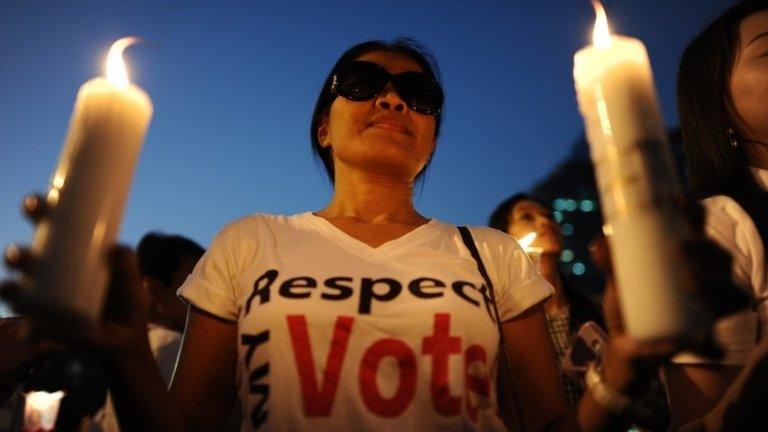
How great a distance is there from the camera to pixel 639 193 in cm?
106

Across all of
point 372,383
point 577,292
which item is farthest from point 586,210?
point 372,383

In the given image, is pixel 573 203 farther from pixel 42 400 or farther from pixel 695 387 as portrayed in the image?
pixel 695 387

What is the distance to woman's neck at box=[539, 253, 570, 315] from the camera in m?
5.09

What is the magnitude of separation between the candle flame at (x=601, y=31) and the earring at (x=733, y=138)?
3.95 feet

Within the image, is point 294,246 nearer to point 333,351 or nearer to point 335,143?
point 333,351

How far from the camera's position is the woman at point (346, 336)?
6.14 feet

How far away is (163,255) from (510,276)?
13.8 ft

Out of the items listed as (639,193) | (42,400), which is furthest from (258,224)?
(42,400)

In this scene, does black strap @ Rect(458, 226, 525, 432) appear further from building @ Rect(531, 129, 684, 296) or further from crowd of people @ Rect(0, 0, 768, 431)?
building @ Rect(531, 129, 684, 296)

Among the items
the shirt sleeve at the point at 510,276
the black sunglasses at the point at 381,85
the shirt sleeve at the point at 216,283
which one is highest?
the black sunglasses at the point at 381,85

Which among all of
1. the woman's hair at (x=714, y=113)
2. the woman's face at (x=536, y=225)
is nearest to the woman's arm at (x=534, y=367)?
the woman's hair at (x=714, y=113)

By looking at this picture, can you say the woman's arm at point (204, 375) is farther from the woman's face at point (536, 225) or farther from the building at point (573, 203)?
the building at point (573, 203)

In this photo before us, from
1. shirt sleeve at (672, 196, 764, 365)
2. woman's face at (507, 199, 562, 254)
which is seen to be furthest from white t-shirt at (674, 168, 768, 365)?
woman's face at (507, 199, 562, 254)

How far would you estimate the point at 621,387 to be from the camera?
1.29 meters
